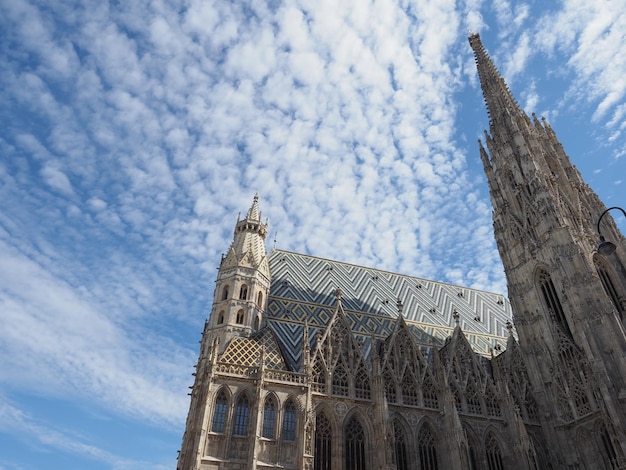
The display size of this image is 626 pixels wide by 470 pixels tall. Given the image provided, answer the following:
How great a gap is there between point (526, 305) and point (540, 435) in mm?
8882

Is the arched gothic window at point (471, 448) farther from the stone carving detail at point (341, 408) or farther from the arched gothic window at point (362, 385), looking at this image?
the stone carving detail at point (341, 408)

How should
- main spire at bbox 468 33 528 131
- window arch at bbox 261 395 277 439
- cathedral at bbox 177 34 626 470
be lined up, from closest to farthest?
window arch at bbox 261 395 277 439
cathedral at bbox 177 34 626 470
main spire at bbox 468 33 528 131

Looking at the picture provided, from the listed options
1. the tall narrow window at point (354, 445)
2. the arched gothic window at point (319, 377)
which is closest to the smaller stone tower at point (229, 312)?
the arched gothic window at point (319, 377)

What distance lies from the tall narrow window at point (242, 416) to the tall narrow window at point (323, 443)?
3.79m

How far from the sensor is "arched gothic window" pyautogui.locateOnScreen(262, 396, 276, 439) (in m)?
23.7

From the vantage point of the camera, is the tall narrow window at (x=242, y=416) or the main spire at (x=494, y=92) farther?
the main spire at (x=494, y=92)

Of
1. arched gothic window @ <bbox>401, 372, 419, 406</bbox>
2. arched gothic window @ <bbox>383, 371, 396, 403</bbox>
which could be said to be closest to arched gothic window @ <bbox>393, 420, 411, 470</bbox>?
arched gothic window @ <bbox>383, 371, 396, 403</bbox>

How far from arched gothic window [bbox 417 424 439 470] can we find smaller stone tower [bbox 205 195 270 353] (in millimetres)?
11171

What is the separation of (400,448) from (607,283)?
722 inches

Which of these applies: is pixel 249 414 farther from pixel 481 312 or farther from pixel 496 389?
pixel 481 312

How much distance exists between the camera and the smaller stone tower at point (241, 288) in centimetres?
2814

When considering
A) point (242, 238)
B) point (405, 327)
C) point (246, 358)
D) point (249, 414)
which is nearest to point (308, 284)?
point (242, 238)

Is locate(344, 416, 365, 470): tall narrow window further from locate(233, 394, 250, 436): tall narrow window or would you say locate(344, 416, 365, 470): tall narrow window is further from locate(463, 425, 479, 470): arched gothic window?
locate(463, 425, 479, 470): arched gothic window

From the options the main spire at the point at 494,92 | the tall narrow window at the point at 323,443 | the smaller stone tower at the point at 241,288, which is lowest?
the tall narrow window at the point at 323,443
